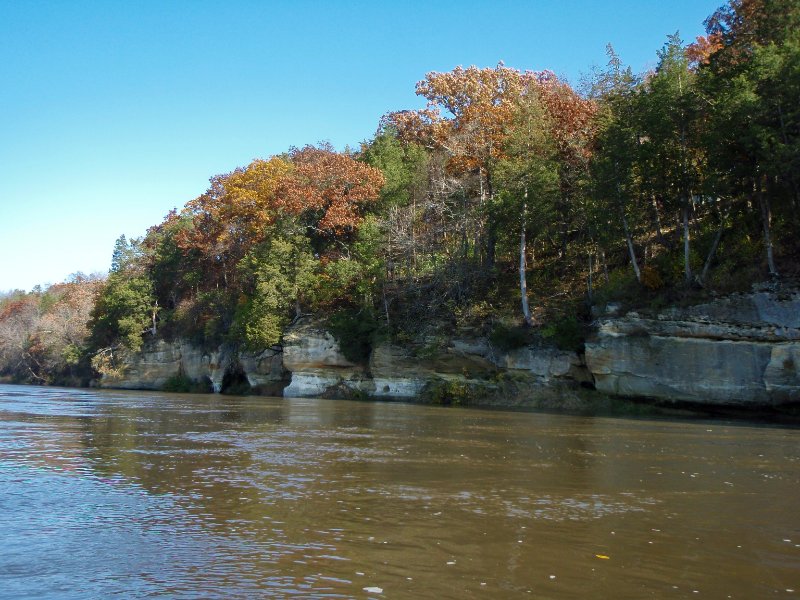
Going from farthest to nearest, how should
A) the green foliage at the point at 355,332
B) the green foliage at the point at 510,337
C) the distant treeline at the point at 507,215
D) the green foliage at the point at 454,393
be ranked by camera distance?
the green foliage at the point at 355,332, the green foliage at the point at 454,393, the green foliage at the point at 510,337, the distant treeline at the point at 507,215

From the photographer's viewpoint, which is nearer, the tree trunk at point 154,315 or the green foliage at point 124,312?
the green foliage at point 124,312

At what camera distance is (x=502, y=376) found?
35188 millimetres

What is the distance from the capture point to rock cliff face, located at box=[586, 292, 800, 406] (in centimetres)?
2445

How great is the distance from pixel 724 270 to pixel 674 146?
20.4 ft

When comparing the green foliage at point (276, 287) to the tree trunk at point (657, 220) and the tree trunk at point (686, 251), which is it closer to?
the tree trunk at point (657, 220)

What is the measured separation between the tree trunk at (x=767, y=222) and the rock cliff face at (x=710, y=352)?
49.3 inches

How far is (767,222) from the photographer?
2594 centimetres

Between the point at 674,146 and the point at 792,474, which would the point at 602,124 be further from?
the point at 792,474

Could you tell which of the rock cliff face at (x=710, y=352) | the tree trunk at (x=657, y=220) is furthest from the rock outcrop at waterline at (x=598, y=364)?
the tree trunk at (x=657, y=220)

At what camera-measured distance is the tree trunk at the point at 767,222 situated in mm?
25484

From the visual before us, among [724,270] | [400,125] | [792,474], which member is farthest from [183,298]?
[792,474]

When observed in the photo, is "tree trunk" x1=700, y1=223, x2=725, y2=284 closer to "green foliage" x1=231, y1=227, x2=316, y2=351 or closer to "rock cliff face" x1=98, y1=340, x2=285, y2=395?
"green foliage" x1=231, y1=227, x2=316, y2=351

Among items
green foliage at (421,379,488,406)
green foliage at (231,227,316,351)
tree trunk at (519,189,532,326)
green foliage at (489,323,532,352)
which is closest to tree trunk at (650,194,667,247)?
tree trunk at (519,189,532,326)

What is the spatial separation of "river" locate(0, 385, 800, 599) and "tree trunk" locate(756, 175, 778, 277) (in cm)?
1143
